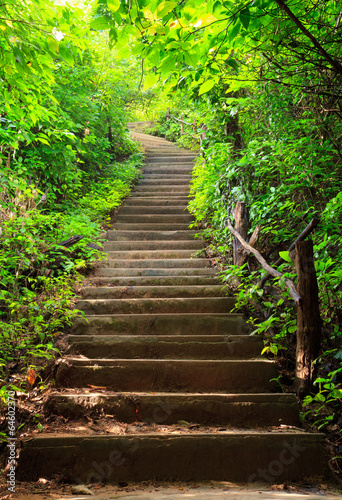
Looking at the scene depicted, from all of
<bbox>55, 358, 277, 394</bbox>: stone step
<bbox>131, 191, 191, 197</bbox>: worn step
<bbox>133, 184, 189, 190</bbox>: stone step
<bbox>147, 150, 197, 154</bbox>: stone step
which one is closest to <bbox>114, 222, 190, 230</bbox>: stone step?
<bbox>131, 191, 191, 197</bbox>: worn step

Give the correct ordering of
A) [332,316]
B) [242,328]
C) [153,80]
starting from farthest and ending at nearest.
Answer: [242,328] → [332,316] → [153,80]

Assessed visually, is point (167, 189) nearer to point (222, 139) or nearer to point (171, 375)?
point (222, 139)

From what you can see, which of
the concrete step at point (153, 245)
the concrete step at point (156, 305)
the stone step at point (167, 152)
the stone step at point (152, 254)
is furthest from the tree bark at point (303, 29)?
the stone step at point (167, 152)

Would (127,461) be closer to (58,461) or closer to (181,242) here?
(58,461)

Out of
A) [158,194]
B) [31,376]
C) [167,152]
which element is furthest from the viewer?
[167,152]

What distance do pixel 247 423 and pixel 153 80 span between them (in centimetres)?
247

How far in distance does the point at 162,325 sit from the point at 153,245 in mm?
2203

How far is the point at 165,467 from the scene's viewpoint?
205 cm

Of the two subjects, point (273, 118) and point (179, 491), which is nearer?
point (179, 491)

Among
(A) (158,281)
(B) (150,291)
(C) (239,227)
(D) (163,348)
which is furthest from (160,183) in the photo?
(D) (163,348)

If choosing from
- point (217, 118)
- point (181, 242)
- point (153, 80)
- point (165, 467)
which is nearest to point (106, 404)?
point (165, 467)

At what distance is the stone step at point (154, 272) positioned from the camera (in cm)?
438

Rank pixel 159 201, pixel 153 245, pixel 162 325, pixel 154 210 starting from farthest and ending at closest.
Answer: pixel 159 201 < pixel 154 210 < pixel 153 245 < pixel 162 325

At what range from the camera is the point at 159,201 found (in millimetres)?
6949
